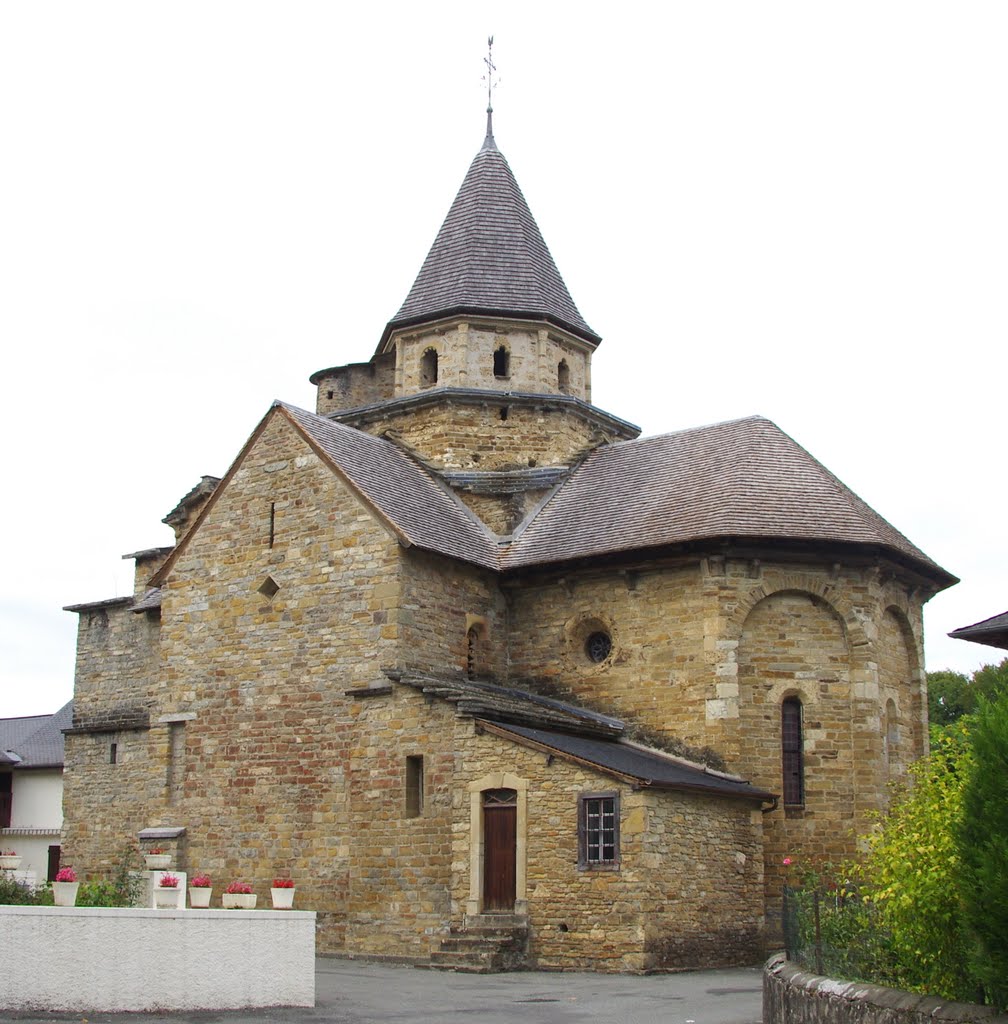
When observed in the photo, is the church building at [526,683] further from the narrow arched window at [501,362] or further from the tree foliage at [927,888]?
the tree foliage at [927,888]

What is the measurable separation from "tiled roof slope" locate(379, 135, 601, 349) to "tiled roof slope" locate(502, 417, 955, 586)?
418 centimetres

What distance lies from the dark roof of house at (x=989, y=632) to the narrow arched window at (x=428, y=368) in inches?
569

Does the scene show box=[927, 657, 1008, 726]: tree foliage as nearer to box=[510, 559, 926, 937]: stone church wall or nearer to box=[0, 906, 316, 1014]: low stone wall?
box=[510, 559, 926, 937]: stone church wall

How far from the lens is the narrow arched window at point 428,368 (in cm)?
3091

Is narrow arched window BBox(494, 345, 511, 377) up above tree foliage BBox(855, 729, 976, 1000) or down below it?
above

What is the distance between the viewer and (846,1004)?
1091cm

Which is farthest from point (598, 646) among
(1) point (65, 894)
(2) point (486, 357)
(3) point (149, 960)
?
(3) point (149, 960)

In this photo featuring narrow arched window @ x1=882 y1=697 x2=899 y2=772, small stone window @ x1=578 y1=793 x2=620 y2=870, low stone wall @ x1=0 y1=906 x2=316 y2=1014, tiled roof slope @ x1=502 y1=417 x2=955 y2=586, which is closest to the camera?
low stone wall @ x1=0 y1=906 x2=316 y2=1014

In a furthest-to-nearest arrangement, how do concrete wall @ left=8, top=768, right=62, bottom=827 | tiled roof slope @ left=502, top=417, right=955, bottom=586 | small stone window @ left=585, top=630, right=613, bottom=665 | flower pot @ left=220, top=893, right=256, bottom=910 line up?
concrete wall @ left=8, top=768, right=62, bottom=827 < small stone window @ left=585, top=630, right=613, bottom=665 < tiled roof slope @ left=502, top=417, right=955, bottom=586 < flower pot @ left=220, top=893, right=256, bottom=910

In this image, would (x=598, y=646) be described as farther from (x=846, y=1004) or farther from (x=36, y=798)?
(x=36, y=798)

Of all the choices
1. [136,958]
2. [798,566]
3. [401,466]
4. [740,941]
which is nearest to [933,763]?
[136,958]

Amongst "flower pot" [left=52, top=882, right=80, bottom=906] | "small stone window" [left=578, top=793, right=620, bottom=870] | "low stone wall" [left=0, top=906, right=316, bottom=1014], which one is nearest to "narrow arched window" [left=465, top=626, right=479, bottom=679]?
"small stone window" [left=578, top=793, right=620, bottom=870]

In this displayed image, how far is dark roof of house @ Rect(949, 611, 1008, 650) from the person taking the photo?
19.1 m

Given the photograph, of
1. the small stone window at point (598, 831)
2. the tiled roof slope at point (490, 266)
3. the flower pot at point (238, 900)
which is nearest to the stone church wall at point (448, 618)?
the small stone window at point (598, 831)
